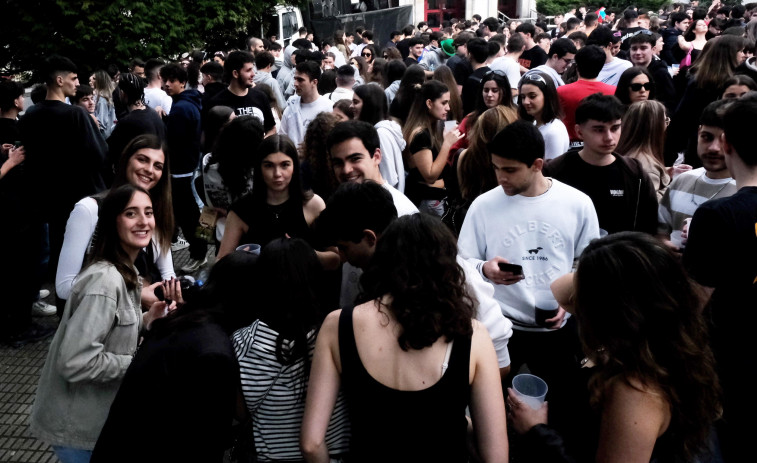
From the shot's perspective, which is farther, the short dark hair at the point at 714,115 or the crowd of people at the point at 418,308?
the short dark hair at the point at 714,115

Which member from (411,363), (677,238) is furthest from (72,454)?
(677,238)

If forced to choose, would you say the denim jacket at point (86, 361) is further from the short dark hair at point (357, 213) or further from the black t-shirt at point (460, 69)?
the black t-shirt at point (460, 69)

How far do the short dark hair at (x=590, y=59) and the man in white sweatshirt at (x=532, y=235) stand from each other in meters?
2.95

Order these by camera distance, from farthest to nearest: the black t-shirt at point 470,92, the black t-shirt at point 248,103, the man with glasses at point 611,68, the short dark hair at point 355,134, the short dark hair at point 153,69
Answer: the short dark hair at point 153,69 → the black t-shirt at point 470,92 → the man with glasses at point 611,68 → the black t-shirt at point 248,103 → the short dark hair at point 355,134

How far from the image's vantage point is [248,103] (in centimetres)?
658

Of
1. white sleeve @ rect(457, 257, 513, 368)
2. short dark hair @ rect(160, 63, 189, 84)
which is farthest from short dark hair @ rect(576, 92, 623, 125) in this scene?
short dark hair @ rect(160, 63, 189, 84)

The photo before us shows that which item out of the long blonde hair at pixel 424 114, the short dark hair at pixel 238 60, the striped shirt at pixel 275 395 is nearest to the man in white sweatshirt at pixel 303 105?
the short dark hair at pixel 238 60

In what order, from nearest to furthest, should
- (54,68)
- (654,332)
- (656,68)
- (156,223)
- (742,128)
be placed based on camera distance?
(654,332), (742,128), (156,223), (54,68), (656,68)

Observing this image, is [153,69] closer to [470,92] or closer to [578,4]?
[470,92]

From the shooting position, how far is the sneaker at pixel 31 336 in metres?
5.19

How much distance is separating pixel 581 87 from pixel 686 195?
2462 mm

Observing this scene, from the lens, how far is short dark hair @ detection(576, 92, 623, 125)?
Answer: 3549 millimetres

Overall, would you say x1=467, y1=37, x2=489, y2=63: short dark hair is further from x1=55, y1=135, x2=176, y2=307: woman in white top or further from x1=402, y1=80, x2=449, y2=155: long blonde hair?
x1=55, y1=135, x2=176, y2=307: woman in white top

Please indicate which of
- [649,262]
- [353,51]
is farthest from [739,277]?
[353,51]
